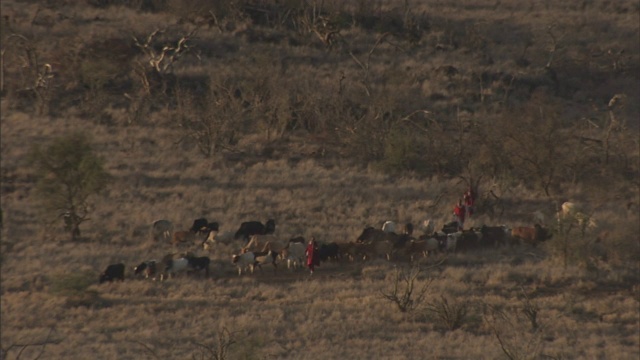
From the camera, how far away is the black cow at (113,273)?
1869cm

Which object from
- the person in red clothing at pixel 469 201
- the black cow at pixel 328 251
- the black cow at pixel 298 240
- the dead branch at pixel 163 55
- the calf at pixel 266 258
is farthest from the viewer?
the dead branch at pixel 163 55

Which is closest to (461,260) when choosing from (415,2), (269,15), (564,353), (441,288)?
(441,288)

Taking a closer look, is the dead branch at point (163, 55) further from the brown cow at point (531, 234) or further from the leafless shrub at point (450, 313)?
the leafless shrub at point (450, 313)

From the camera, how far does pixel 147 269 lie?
18875 mm

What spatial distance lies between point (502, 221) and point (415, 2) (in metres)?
30.1

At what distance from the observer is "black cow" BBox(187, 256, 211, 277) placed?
19.1m

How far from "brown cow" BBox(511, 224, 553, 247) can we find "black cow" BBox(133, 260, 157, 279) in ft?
28.7

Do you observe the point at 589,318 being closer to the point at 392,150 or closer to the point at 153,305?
the point at 153,305

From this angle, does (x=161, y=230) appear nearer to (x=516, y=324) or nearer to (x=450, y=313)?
(x=450, y=313)

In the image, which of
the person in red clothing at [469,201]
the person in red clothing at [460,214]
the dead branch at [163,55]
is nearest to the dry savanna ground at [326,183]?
the person in red clothing at [469,201]

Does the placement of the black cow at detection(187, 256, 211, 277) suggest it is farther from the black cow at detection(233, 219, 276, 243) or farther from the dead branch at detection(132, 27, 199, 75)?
the dead branch at detection(132, 27, 199, 75)

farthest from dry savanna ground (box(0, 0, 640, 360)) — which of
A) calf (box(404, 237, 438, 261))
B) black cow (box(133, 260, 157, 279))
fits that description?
black cow (box(133, 260, 157, 279))

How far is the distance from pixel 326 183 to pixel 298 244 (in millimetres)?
6378

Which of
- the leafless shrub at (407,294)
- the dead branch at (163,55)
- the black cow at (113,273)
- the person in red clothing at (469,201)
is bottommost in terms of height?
the leafless shrub at (407,294)
